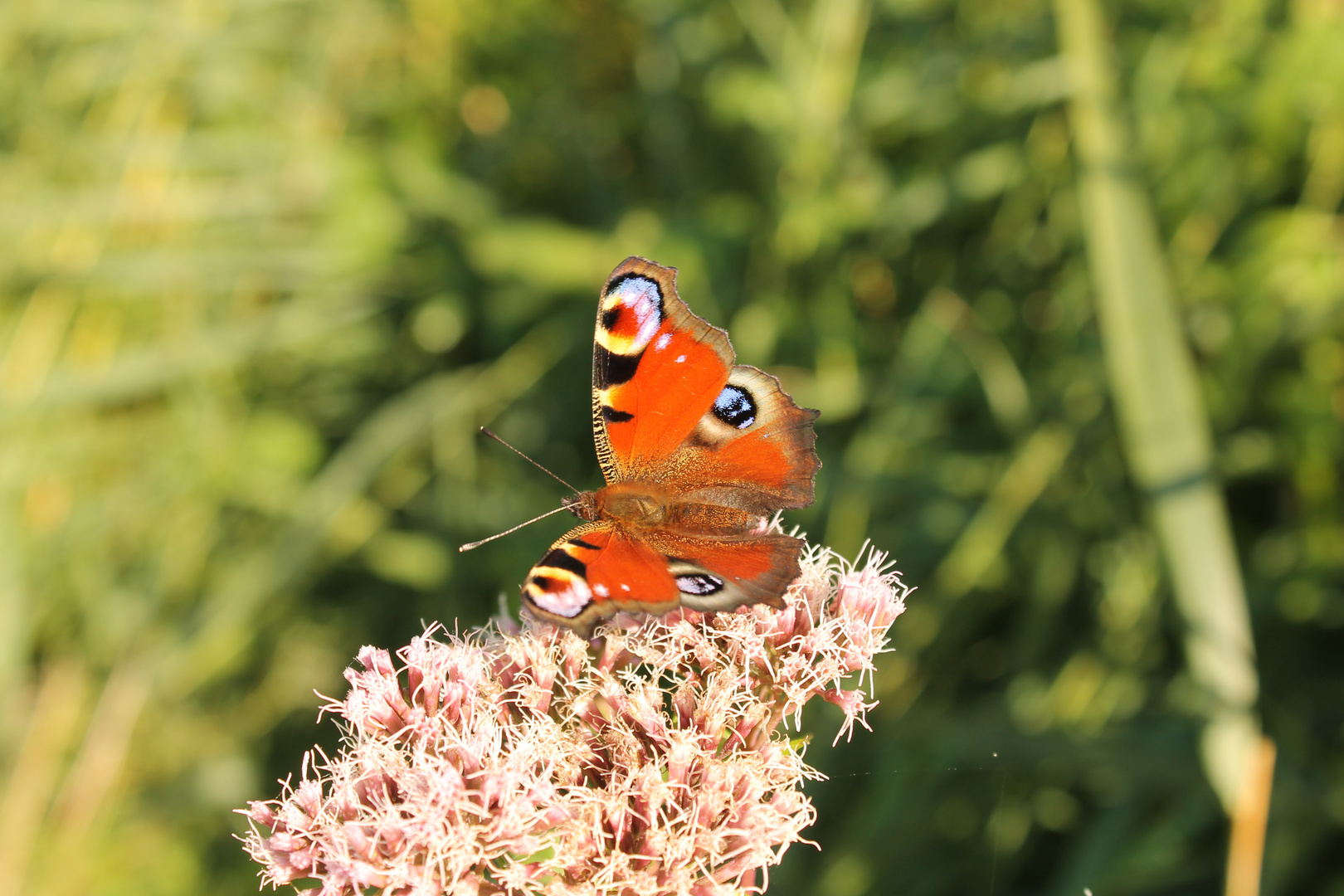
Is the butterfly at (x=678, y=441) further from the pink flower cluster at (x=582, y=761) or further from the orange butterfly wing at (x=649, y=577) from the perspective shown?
the pink flower cluster at (x=582, y=761)

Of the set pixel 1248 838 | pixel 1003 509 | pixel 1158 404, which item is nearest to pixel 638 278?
pixel 1158 404

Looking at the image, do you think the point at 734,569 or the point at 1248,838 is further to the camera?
the point at 1248,838

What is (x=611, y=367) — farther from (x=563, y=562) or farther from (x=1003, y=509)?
(x=1003, y=509)

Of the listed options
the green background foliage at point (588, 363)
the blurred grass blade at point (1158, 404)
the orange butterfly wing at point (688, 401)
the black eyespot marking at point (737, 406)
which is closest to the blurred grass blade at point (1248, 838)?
the blurred grass blade at point (1158, 404)

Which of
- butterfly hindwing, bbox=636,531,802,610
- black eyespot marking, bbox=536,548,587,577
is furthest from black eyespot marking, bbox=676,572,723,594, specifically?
black eyespot marking, bbox=536,548,587,577

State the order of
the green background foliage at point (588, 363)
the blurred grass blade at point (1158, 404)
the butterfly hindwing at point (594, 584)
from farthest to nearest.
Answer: the green background foliage at point (588, 363)
the blurred grass blade at point (1158, 404)
the butterfly hindwing at point (594, 584)

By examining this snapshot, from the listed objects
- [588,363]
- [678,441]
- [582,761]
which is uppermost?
[588,363]

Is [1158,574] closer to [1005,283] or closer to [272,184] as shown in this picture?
[1005,283]
